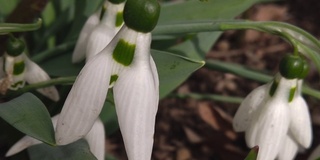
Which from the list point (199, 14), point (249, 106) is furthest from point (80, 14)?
point (249, 106)

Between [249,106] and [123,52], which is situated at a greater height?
[123,52]

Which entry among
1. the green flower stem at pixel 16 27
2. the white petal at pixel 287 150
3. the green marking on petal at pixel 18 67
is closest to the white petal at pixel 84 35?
the green marking on petal at pixel 18 67

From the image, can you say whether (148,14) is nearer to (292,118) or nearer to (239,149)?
(292,118)

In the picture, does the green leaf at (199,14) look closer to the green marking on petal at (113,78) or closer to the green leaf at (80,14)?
the green leaf at (80,14)

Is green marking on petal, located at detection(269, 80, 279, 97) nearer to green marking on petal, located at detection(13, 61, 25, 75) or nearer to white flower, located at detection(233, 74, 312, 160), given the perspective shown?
white flower, located at detection(233, 74, 312, 160)

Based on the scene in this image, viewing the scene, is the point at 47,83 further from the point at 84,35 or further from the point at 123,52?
the point at 123,52
